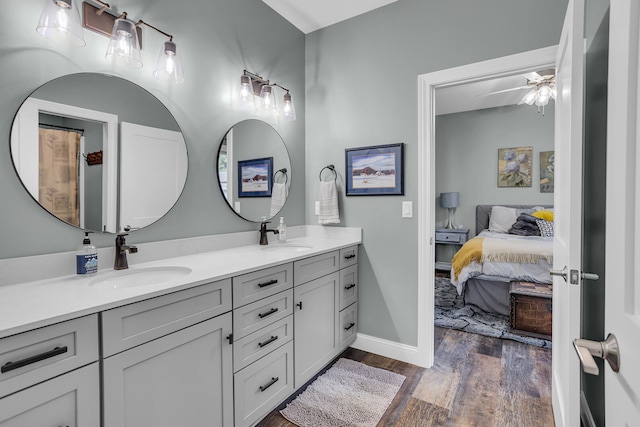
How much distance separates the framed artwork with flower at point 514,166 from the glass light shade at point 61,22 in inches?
222

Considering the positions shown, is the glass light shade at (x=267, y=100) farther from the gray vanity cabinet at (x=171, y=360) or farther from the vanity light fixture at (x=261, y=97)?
the gray vanity cabinet at (x=171, y=360)

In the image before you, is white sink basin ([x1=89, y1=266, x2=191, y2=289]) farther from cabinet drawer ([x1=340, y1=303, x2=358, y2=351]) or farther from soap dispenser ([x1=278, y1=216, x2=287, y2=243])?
cabinet drawer ([x1=340, y1=303, x2=358, y2=351])

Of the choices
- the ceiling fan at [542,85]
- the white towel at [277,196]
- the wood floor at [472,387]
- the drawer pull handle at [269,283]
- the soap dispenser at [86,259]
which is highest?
the ceiling fan at [542,85]

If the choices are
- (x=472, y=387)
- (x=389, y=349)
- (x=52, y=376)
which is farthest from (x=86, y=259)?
(x=472, y=387)

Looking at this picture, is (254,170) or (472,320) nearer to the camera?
(254,170)

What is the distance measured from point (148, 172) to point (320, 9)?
1.80 metres

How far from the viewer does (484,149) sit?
557 cm

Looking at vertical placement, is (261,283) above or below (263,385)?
above

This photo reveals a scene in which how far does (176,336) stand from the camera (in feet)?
4.17

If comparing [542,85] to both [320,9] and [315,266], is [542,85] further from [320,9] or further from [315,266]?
[315,266]

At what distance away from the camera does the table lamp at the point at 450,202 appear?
5.59 m

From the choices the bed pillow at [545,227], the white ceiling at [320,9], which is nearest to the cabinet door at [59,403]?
the white ceiling at [320,9]

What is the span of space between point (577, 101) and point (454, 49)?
4.14 feet

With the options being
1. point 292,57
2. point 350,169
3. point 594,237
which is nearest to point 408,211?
point 350,169
